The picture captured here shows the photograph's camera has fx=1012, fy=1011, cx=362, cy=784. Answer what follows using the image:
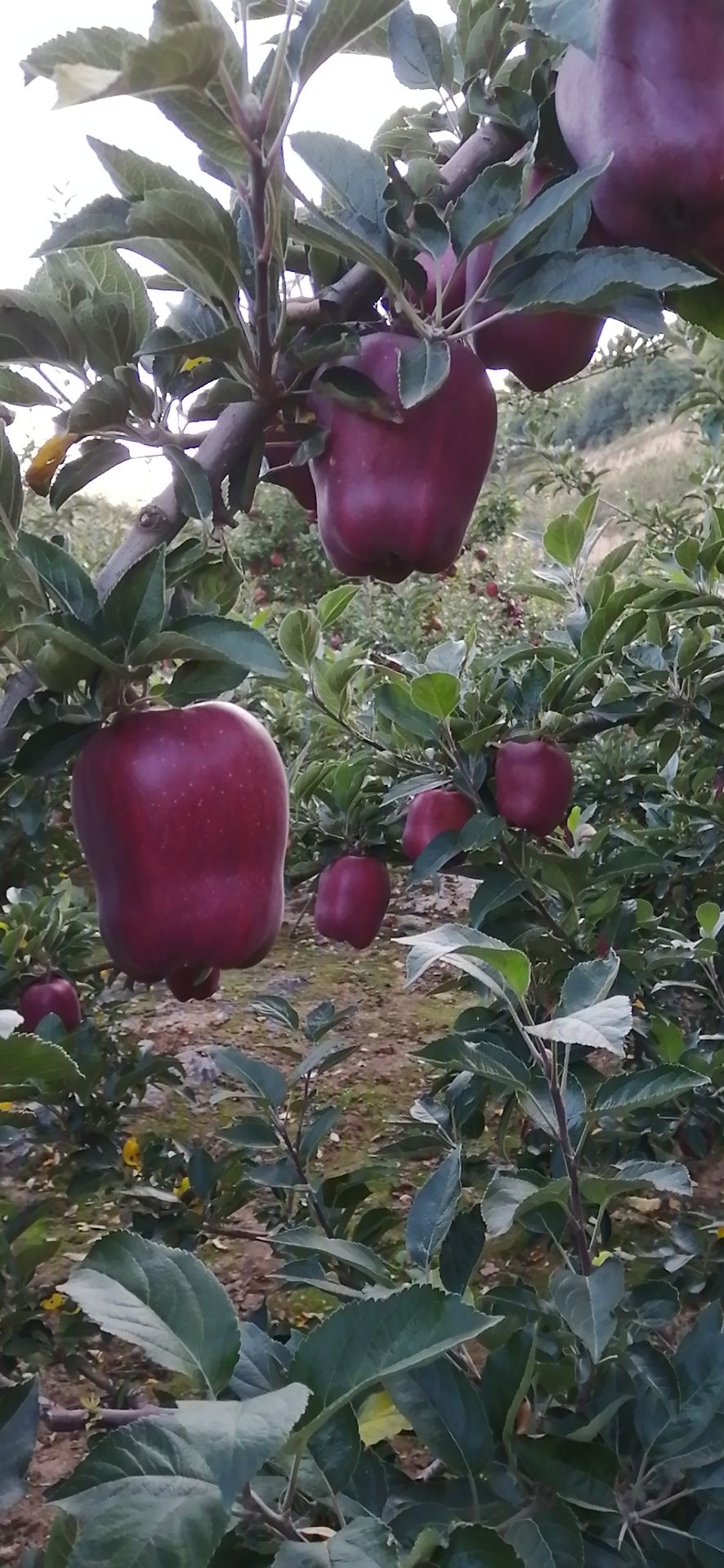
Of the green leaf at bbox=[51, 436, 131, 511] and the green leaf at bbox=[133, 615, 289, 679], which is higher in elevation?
the green leaf at bbox=[51, 436, 131, 511]

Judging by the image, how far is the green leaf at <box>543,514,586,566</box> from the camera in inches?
42.0

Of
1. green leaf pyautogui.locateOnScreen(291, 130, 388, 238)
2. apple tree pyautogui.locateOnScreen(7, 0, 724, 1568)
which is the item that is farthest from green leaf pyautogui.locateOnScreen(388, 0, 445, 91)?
green leaf pyautogui.locateOnScreen(291, 130, 388, 238)

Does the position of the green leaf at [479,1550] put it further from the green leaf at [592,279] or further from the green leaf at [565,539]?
the green leaf at [565,539]

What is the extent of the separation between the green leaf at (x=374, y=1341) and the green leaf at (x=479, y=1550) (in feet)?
0.30

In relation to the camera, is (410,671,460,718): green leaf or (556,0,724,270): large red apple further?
(410,671,460,718): green leaf

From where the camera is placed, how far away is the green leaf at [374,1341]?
343mm

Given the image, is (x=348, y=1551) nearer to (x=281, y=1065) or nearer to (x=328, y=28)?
(x=328, y=28)

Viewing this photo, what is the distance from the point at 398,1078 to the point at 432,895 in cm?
85

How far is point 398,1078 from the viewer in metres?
2.16

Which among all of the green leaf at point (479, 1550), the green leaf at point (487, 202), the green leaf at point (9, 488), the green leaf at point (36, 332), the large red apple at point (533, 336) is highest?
the green leaf at point (487, 202)

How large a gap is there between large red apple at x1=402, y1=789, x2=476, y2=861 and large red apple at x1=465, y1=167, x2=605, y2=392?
0.49 m

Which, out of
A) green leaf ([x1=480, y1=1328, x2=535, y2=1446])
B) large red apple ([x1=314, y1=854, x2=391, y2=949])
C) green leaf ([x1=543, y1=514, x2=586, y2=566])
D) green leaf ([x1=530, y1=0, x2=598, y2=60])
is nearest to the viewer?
green leaf ([x1=530, y1=0, x2=598, y2=60])

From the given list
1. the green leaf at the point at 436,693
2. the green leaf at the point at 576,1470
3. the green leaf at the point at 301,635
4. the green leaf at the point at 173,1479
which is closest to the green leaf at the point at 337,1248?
the green leaf at the point at 576,1470

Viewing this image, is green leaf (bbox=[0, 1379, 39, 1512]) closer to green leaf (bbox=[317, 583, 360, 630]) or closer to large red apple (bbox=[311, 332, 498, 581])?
large red apple (bbox=[311, 332, 498, 581])
